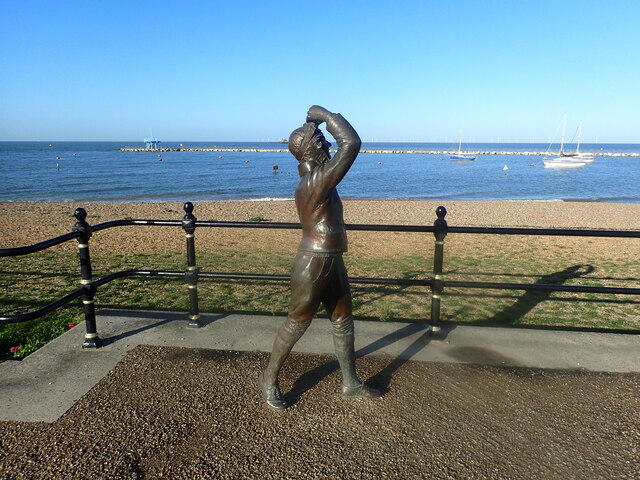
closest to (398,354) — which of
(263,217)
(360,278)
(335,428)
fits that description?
(360,278)

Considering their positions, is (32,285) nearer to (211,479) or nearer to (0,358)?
(0,358)

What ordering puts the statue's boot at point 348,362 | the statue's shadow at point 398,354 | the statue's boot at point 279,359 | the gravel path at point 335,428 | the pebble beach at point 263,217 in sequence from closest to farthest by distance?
the gravel path at point 335,428
the statue's boot at point 279,359
the statue's boot at point 348,362
the statue's shadow at point 398,354
the pebble beach at point 263,217

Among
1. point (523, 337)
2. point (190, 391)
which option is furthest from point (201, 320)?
point (523, 337)

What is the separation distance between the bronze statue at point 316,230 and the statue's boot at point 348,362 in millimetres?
149

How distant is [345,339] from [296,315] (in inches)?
16.3

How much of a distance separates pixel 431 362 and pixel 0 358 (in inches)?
160

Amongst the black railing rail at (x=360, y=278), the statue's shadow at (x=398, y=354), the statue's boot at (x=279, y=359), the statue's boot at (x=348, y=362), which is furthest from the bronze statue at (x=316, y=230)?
the black railing rail at (x=360, y=278)

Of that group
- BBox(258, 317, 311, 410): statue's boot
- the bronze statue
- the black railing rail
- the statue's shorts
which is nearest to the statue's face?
the bronze statue

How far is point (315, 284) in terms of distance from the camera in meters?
3.11

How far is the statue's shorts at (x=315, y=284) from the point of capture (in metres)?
3.10

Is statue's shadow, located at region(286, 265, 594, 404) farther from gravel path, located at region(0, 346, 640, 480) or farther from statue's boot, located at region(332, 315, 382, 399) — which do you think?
statue's boot, located at region(332, 315, 382, 399)

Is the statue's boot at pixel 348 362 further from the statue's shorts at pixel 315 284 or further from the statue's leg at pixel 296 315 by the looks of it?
the statue's leg at pixel 296 315

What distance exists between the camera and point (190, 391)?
3.48 meters

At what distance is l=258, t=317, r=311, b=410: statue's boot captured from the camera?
128 inches
